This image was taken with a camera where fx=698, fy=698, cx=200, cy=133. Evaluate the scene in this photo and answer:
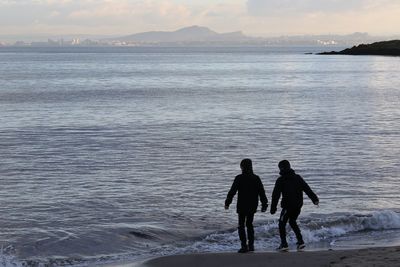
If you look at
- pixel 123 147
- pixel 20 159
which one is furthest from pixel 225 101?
pixel 20 159

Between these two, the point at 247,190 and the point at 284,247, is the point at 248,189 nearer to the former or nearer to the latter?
the point at 247,190

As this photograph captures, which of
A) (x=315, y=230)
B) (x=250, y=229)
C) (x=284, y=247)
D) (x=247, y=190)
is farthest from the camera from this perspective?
(x=315, y=230)

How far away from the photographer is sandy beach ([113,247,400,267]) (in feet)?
35.5

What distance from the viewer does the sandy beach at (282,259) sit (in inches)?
426

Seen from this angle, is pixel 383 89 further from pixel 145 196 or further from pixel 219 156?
pixel 145 196

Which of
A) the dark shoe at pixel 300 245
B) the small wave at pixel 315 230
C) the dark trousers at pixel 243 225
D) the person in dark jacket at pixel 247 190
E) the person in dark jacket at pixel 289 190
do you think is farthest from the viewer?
the small wave at pixel 315 230

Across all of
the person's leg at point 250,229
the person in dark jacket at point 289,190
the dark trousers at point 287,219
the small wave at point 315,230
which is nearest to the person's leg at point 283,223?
the dark trousers at point 287,219

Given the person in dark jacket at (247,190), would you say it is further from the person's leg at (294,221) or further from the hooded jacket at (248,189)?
the person's leg at (294,221)

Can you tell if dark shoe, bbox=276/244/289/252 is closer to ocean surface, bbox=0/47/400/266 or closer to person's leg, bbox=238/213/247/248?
ocean surface, bbox=0/47/400/266

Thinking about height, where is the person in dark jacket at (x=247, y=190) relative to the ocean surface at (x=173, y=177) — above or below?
above

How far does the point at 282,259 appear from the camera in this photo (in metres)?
11.5

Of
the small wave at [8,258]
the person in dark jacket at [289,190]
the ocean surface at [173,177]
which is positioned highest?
the person in dark jacket at [289,190]

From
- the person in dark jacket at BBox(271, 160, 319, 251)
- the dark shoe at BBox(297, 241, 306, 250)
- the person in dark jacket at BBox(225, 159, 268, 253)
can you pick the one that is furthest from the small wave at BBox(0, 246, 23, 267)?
the dark shoe at BBox(297, 241, 306, 250)

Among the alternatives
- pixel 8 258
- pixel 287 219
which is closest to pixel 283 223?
pixel 287 219
